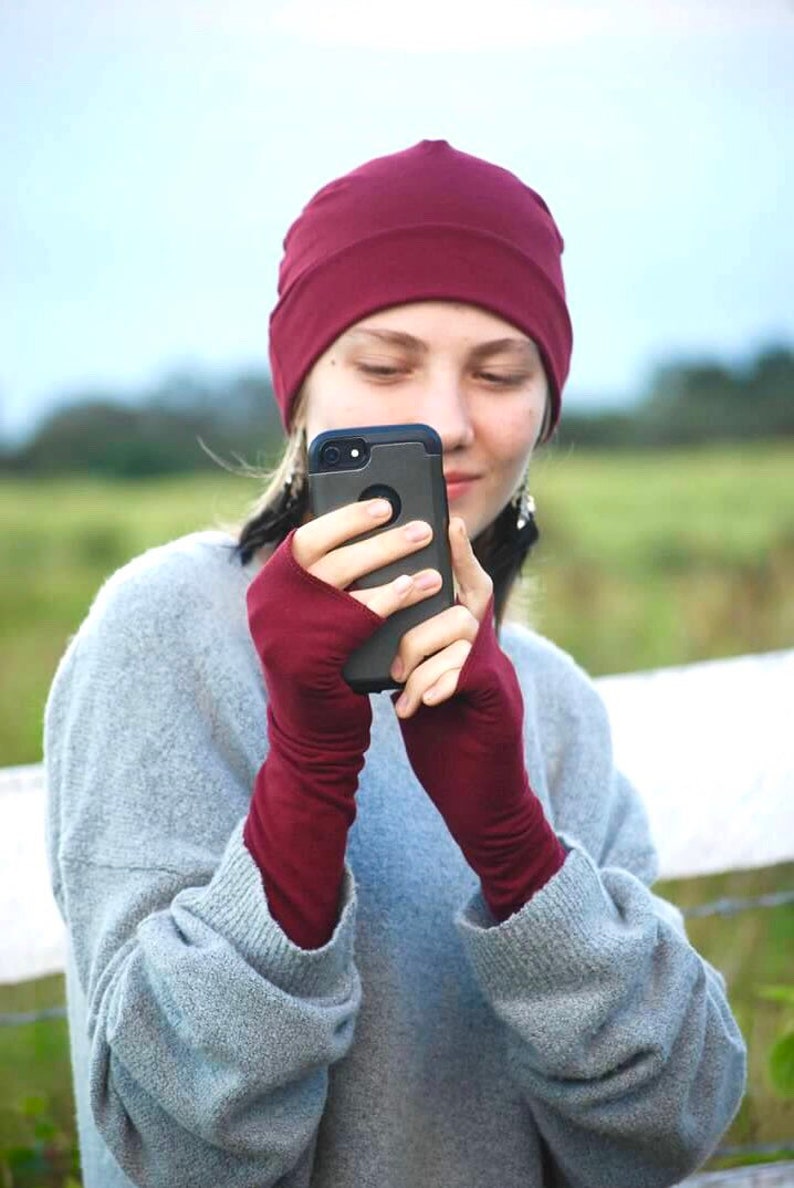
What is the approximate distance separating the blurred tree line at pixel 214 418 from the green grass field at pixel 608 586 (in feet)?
0.39

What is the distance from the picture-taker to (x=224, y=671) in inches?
61.4

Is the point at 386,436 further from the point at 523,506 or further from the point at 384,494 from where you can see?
the point at 523,506

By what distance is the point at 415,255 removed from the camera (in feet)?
5.16

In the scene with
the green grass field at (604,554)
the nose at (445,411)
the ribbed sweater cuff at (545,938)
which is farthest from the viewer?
the green grass field at (604,554)

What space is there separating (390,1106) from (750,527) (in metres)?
4.97

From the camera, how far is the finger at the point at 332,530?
1.21 metres

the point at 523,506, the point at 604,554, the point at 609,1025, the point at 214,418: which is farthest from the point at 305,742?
the point at 214,418

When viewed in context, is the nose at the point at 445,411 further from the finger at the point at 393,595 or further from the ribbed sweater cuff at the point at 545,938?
the ribbed sweater cuff at the point at 545,938

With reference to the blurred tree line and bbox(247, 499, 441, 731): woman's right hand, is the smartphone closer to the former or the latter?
bbox(247, 499, 441, 731): woman's right hand

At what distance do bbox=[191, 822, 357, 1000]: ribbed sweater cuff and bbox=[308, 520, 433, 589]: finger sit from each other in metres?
0.27

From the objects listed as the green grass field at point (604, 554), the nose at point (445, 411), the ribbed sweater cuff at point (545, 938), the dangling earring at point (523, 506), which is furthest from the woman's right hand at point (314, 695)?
the green grass field at point (604, 554)

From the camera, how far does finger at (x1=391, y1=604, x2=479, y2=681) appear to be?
4.11ft

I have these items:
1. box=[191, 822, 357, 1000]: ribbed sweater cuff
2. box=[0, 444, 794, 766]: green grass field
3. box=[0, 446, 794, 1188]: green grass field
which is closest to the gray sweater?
box=[191, 822, 357, 1000]: ribbed sweater cuff

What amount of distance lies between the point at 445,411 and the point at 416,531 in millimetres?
318
